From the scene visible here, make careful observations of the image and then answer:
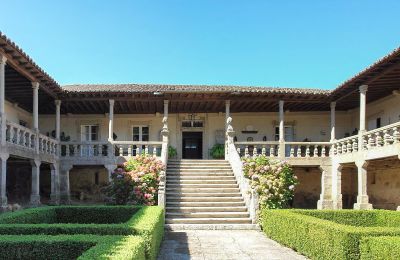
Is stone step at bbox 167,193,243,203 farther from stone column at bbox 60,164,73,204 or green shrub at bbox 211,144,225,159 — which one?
stone column at bbox 60,164,73,204

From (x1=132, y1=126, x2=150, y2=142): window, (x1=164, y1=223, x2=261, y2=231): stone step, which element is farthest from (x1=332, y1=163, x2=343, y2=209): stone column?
(x1=132, y1=126, x2=150, y2=142): window

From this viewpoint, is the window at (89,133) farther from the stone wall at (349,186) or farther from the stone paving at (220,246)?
the stone wall at (349,186)

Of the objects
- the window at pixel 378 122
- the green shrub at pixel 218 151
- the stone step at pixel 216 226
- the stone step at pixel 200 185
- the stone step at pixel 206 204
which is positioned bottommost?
the stone step at pixel 216 226

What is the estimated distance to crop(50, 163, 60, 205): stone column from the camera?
17.5 meters

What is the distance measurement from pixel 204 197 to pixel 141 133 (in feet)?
27.3

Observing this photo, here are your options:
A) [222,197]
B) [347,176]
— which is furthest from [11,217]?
[347,176]

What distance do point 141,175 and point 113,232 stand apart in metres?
7.66

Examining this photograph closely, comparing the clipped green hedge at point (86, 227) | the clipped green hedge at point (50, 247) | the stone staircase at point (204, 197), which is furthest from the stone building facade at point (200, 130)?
the clipped green hedge at point (50, 247)

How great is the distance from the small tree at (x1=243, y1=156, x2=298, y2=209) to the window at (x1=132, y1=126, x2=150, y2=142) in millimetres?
7072

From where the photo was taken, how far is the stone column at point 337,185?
18.1 m

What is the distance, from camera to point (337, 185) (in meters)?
18.3

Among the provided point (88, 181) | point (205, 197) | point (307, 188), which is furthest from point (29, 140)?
point (307, 188)

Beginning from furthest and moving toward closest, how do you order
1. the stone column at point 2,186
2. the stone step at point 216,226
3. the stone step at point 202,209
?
the stone step at point 202,209, the stone step at point 216,226, the stone column at point 2,186

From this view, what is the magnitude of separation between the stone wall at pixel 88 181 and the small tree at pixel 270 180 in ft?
25.6
